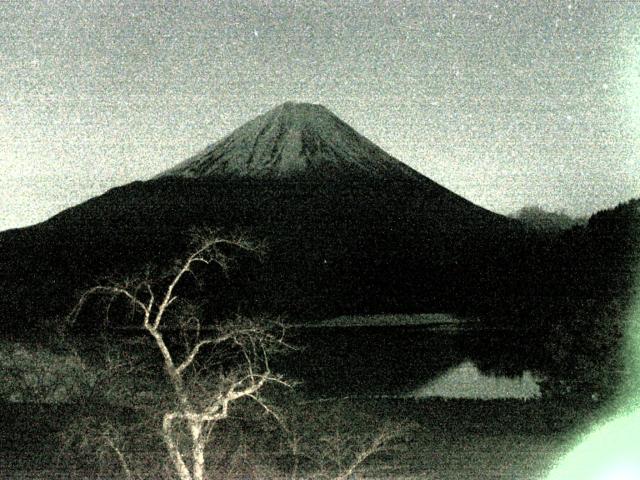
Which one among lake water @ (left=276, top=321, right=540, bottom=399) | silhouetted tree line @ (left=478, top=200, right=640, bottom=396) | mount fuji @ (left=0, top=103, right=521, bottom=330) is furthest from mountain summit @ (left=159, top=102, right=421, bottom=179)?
silhouetted tree line @ (left=478, top=200, right=640, bottom=396)

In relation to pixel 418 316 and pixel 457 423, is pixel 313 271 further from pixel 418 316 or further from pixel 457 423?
pixel 457 423

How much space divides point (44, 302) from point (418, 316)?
94.2 ft

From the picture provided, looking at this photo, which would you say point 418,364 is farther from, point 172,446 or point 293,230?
point 293,230

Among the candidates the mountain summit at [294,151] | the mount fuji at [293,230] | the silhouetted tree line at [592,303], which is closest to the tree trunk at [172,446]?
the silhouetted tree line at [592,303]

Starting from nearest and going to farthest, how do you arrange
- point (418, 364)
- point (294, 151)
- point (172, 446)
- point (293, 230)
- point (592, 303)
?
A: point (172, 446) → point (592, 303) → point (418, 364) → point (293, 230) → point (294, 151)

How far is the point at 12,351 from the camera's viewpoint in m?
19.5

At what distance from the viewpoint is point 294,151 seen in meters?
128

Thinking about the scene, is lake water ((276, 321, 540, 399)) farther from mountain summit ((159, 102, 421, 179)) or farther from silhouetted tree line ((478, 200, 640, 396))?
mountain summit ((159, 102, 421, 179))

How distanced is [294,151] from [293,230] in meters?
38.0

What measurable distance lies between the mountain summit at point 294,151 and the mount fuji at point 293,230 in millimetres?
325

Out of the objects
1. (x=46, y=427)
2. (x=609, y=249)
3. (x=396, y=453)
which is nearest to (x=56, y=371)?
(x=46, y=427)

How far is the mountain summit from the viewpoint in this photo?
120 m

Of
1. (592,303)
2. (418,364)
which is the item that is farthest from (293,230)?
(592,303)

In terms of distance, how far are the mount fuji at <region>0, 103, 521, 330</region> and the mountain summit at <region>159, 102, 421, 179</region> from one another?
325 mm
